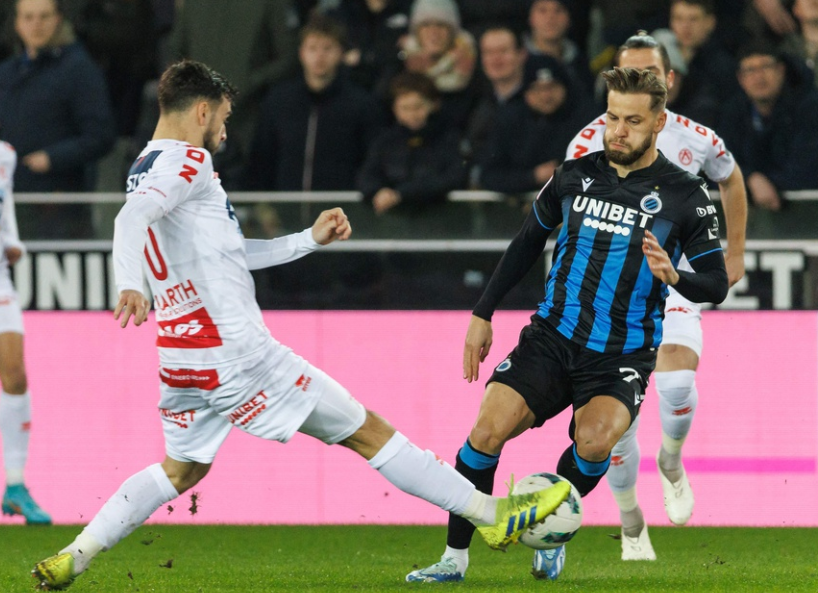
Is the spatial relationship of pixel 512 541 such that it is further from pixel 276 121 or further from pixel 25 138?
pixel 25 138

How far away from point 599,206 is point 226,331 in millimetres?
1477

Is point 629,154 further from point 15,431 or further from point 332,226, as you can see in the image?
point 15,431

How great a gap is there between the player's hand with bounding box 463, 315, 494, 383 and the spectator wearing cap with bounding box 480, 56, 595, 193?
3146mm

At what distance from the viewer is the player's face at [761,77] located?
8453mm

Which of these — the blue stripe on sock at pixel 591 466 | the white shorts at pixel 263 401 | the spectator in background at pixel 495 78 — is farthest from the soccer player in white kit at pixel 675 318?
the spectator in background at pixel 495 78

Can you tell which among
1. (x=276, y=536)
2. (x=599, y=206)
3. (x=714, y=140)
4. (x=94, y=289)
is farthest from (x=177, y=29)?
(x=599, y=206)

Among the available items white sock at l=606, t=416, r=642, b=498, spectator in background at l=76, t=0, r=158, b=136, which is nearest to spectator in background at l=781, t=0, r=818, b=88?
white sock at l=606, t=416, r=642, b=498

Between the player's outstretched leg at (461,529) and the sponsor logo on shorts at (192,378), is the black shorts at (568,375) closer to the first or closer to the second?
the player's outstretched leg at (461,529)

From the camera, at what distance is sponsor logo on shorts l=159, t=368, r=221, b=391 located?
4789 millimetres

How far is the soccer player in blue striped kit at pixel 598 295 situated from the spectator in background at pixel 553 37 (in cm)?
369

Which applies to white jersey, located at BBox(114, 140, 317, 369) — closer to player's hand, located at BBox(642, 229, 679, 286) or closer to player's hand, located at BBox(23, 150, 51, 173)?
player's hand, located at BBox(642, 229, 679, 286)

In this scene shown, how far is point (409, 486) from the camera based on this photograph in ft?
15.8

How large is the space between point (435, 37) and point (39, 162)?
267cm

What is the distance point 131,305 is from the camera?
4.26 metres
